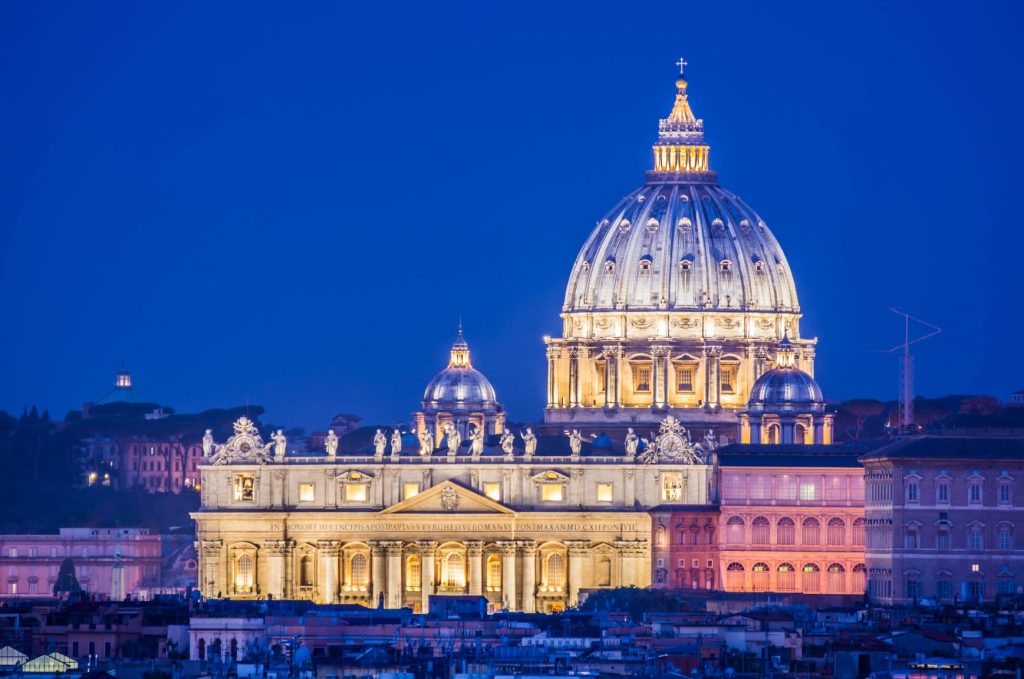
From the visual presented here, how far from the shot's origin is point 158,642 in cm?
15862

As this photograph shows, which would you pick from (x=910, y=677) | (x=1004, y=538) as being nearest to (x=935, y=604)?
(x=1004, y=538)

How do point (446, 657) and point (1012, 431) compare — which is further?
point (1012, 431)

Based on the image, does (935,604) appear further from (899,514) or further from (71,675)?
(71,675)

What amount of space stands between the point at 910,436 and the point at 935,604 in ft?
71.8

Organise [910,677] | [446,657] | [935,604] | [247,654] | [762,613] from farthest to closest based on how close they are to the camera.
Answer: [935,604], [762,613], [247,654], [446,657], [910,677]

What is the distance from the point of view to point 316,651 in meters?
146

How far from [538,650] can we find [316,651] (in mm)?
7779

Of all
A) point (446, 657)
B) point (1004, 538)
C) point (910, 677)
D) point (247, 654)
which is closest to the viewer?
point (910, 677)

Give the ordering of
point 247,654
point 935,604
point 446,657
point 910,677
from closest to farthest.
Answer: point 910,677 → point 446,657 → point 247,654 → point 935,604

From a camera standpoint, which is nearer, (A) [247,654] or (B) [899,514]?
(A) [247,654]

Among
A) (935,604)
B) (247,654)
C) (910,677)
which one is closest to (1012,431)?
(935,604)

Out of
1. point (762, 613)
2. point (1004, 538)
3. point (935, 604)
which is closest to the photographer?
point (762, 613)

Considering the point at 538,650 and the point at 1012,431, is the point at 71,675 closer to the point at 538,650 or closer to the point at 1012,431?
the point at 538,650

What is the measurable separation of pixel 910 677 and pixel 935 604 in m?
47.4
